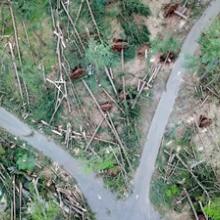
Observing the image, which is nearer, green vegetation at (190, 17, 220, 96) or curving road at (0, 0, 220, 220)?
green vegetation at (190, 17, 220, 96)

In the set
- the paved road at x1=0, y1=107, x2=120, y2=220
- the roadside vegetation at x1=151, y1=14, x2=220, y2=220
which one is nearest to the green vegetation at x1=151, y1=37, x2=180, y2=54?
the roadside vegetation at x1=151, y1=14, x2=220, y2=220

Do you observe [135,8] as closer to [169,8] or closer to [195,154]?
[169,8]

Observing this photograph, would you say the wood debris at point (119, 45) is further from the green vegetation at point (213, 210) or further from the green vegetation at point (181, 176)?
the green vegetation at point (213, 210)

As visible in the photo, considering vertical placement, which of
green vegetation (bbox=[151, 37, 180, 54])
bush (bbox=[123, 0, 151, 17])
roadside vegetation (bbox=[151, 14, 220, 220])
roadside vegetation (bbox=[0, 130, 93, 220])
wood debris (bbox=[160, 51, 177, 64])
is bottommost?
roadside vegetation (bbox=[0, 130, 93, 220])

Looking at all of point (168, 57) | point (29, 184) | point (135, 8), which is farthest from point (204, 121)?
point (29, 184)

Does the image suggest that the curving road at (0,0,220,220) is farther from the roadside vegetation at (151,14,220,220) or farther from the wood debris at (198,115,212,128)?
the wood debris at (198,115,212,128)

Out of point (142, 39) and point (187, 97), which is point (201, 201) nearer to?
point (187, 97)
